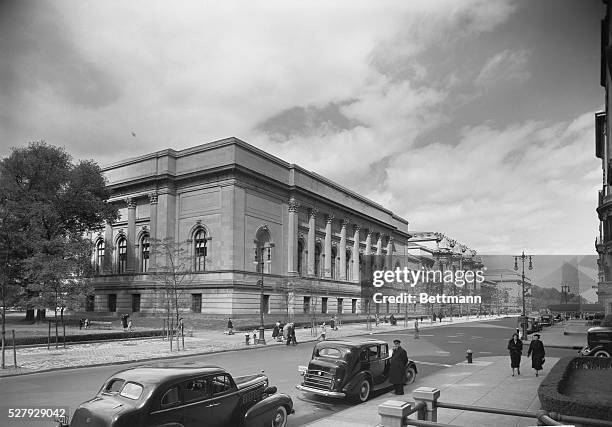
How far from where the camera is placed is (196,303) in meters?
55.0

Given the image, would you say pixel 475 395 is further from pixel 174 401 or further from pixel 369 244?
pixel 369 244

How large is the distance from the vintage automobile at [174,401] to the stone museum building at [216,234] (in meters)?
35.9

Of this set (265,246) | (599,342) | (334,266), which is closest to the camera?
(599,342)

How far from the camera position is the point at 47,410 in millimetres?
13859

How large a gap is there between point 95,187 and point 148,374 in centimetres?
5101

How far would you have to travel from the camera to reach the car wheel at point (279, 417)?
37.0 feet

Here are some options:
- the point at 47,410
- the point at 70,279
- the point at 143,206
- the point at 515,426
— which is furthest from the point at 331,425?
the point at 143,206

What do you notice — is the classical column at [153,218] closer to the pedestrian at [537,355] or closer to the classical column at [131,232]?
the classical column at [131,232]

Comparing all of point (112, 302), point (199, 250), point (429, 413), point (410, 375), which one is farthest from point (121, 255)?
Result: point (429, 413)

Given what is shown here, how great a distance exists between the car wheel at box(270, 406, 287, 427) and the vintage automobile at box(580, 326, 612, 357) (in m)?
18.2

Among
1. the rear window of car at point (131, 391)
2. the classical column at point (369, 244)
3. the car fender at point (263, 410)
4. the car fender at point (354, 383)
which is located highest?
the classical column at point (369, 244)

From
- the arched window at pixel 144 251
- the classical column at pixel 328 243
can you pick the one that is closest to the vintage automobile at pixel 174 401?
the arched window at pixel 144 251

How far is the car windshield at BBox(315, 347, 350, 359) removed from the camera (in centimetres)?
1560

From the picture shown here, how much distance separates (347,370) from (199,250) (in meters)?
44.1
